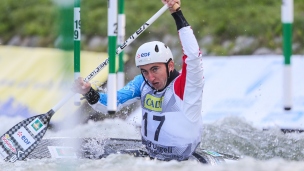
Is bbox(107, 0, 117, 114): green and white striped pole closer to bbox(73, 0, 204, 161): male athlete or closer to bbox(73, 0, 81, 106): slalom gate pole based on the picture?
bbox(73, 0, 204, 161): male athlete

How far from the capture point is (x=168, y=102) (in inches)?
224

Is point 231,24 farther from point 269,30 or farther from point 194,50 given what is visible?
point 194,50

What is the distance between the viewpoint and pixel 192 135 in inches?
224

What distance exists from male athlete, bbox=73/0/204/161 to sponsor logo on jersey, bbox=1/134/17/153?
2.43 ft

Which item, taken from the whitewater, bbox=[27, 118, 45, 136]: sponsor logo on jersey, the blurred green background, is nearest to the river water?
the whitewater

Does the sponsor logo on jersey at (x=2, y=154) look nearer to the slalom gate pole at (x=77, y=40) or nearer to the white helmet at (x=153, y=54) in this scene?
the slalom gate pole at (x=77, y=40)

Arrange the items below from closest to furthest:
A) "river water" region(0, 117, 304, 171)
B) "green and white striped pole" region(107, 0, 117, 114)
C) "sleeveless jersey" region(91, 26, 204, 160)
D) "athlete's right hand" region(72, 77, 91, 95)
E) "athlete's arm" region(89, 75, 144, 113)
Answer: "green and white striped pole" region(107, 0, 117, 114), "sleeveless jersey" region(91, 26, 204, 160), "athlete's right hand" region(72, 77, 91, 95), "athlete's arm" region(89, 75, 144, 113), "river water" region(0, 117, 304, 171)

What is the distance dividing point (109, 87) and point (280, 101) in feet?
13.4

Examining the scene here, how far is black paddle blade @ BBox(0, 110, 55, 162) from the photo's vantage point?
19.5 feet

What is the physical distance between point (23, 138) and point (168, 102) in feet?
4.17

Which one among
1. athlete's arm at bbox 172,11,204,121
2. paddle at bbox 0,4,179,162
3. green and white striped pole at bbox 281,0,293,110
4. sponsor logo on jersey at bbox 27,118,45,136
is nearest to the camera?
green and white striped pole at bbox 281,0,293,110

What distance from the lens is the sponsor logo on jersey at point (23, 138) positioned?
602 centimetres

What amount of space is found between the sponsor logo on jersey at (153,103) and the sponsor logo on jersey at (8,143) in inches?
44.2

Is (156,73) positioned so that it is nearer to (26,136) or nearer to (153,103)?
(153,103)
